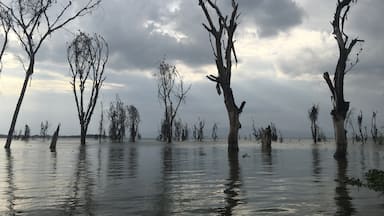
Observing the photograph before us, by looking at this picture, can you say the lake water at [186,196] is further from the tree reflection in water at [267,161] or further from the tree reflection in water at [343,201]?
the tree reflection in water at [267,161]

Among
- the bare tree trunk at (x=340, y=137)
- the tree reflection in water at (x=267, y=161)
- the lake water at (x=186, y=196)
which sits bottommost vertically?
the lake water at (x=186, y=196)

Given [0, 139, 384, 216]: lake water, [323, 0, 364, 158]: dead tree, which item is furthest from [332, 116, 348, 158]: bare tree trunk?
[0, 139, 384, 216]: lake water

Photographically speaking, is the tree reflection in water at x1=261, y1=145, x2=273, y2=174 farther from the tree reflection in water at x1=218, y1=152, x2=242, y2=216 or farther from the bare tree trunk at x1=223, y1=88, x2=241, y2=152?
the bare tree trunk at x1=223, y1=88, x2=241, y2=152

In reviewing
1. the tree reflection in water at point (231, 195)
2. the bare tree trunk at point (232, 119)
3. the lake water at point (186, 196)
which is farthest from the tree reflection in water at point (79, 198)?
the bare tree trunk at point (232, 119)

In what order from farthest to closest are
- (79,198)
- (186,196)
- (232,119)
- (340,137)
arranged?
(232,119), (340,137), (186,196), (79,198)

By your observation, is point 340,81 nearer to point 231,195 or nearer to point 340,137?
point 340,137

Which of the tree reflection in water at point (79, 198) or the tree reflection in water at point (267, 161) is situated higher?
the tree reflection in water at point (267, 161)

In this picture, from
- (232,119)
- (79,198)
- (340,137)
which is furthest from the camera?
(232,119)

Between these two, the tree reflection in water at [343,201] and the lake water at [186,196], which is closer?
the tree reflection in water at [343,201]

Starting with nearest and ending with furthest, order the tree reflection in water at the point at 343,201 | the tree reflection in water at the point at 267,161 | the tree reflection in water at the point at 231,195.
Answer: the tree reflection in water at the point at 343,201 < the tree reflection in water at the point at 231,195 < the tree reflection in water at the point at 267,161

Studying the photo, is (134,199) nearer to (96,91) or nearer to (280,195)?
(280,195)

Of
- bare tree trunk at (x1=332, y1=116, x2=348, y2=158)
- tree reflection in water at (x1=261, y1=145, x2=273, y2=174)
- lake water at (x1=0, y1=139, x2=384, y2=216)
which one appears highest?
bare tree trunk at (x1=332, y1=116, x2=348, y2=158)

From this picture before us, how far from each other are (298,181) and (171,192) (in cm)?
306

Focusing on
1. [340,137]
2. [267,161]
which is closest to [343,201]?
[267,161]
